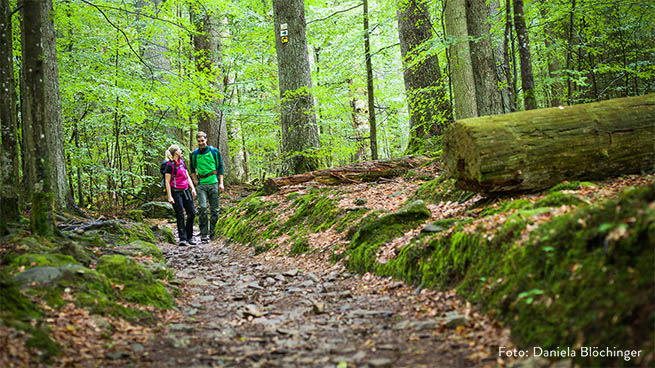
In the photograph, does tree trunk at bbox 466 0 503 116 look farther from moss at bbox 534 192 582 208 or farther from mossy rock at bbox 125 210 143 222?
mossy rock at bbox 125 210 143 222

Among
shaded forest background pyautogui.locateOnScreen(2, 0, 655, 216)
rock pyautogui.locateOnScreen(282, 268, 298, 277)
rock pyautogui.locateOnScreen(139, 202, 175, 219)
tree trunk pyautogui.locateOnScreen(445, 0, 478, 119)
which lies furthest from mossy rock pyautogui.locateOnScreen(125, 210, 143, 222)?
tree trunk pyautogui.locateOnScreen(445, 0, 478, 119)

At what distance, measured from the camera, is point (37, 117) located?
16.1 feet

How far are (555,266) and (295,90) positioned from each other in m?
8.97

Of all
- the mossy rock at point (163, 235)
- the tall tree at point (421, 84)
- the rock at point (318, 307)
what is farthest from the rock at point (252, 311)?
the tall tree at point (421, 84)

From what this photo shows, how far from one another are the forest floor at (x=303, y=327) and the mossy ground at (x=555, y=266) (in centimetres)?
19

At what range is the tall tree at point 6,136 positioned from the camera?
5.22 metres

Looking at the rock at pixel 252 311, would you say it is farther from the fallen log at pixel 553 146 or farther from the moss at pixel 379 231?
the fallen log at pixel 553 146

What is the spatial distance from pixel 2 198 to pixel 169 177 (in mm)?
4078

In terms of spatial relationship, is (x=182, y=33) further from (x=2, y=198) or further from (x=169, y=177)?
(x=2, y=198)

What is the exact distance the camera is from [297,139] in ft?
36.2

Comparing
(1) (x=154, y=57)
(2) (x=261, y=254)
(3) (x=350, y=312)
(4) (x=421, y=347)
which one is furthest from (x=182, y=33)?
(4) (x=421, y=347)

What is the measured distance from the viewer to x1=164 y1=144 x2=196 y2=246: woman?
922 cm

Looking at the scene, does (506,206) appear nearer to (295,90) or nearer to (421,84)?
(421,84)

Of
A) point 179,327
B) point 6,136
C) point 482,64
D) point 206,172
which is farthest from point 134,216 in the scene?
point 482,64
